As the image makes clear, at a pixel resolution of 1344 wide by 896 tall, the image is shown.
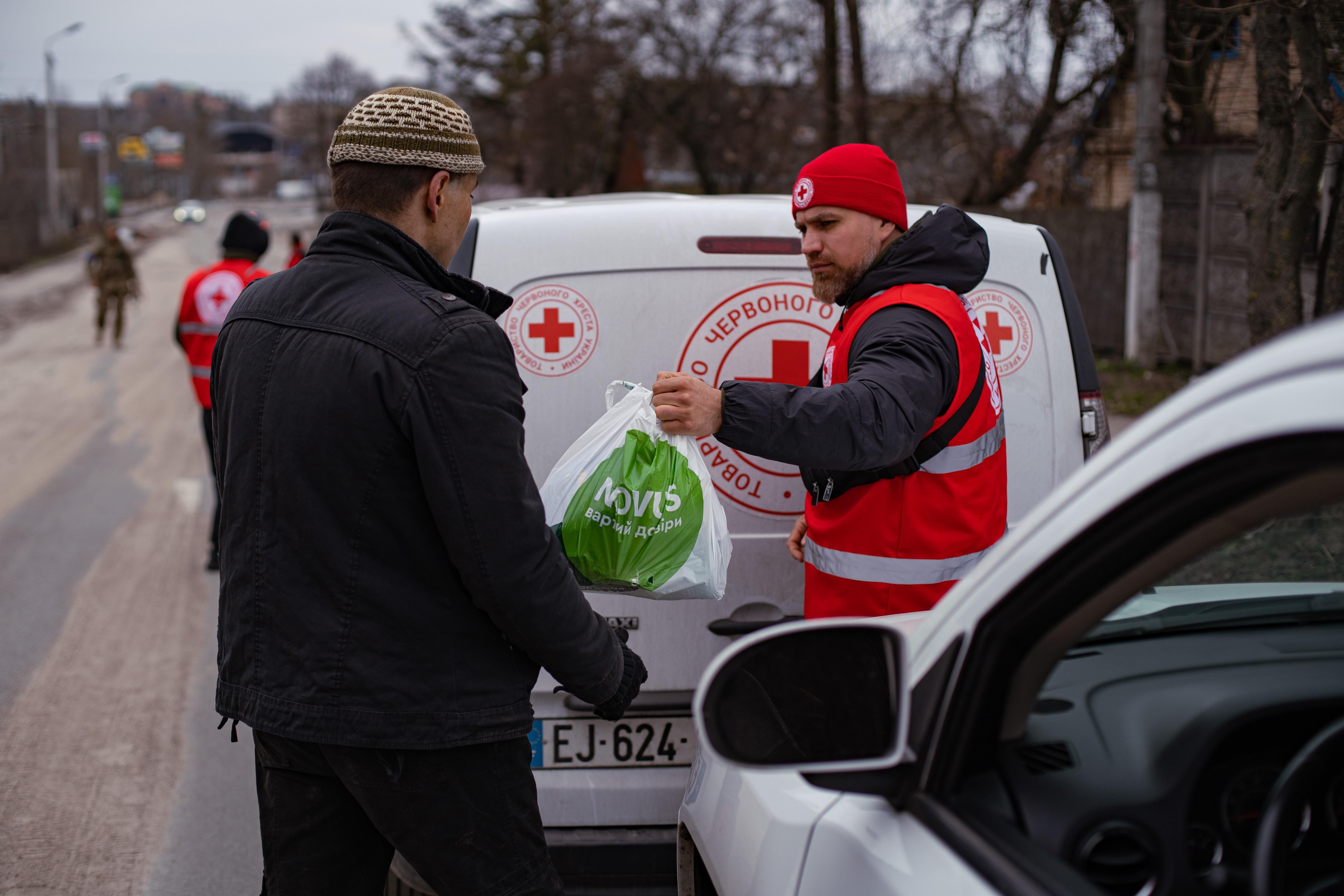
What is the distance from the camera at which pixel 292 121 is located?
249 ft

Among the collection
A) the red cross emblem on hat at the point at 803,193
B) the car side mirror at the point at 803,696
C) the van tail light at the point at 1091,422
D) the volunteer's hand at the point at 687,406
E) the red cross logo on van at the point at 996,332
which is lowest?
the car side mirror at the point at 803,696

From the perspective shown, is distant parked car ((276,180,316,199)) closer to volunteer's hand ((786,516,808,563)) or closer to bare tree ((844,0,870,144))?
bare tree ((844,0,870,144))

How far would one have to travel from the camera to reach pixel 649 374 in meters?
2.88

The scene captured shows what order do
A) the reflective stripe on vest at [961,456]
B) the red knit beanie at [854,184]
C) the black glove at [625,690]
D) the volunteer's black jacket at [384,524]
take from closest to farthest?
the volunteer's black jacket at [384,524], the black glove at [625,690], the reflective stripe on vest at [961,456], the red knit beanie at [854,184]

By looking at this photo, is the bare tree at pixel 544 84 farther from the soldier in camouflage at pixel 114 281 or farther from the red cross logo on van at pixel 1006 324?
the red cross logo on van at pixel 1006 324

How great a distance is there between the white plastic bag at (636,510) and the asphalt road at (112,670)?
211 centimetres

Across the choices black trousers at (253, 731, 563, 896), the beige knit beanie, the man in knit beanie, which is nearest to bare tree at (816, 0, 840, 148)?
the beige knit beanie

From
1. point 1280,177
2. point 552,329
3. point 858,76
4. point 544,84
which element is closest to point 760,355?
point 552,329

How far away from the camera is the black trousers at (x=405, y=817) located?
1.96 metres

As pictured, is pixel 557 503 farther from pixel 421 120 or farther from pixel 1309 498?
pixel 1309 498

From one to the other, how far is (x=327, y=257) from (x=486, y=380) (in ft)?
1.32

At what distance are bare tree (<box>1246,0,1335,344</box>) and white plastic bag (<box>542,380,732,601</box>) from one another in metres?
4.67

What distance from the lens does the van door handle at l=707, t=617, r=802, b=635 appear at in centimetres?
289

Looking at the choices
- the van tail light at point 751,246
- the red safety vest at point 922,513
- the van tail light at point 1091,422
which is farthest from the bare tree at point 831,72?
the red safety vest at point 922,513
